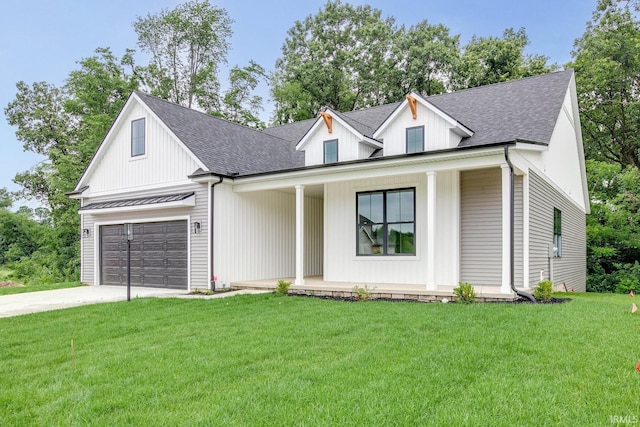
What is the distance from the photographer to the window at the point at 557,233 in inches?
447

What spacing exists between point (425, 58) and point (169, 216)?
1898 centimetres

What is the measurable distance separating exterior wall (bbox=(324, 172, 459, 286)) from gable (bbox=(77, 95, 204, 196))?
3.79m

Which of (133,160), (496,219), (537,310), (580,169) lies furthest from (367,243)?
(580,169)

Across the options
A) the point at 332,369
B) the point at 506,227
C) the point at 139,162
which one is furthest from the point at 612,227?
the point at 139,162

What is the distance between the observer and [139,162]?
41.4ft

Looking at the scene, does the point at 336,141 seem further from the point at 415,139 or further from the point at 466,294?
the point at 466,294

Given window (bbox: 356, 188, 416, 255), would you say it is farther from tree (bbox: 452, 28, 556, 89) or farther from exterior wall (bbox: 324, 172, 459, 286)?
tree (bbox: 452, 28, 556, 89)

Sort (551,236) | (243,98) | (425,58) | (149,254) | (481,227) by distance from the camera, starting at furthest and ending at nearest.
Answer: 1. (243,98)
2. (425,58)
3. (149,254)
4. (551,236)
5. (481,227)

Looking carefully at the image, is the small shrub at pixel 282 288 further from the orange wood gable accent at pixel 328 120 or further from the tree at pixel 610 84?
the tree at pixel 610 84

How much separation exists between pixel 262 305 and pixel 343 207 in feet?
12.1

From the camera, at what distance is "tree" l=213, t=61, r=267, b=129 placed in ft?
91.5

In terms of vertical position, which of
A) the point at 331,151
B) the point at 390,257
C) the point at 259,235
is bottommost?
the point at 390,257

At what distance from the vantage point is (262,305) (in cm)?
823

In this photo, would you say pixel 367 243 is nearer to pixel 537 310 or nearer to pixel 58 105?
Result: pixel 537 310
